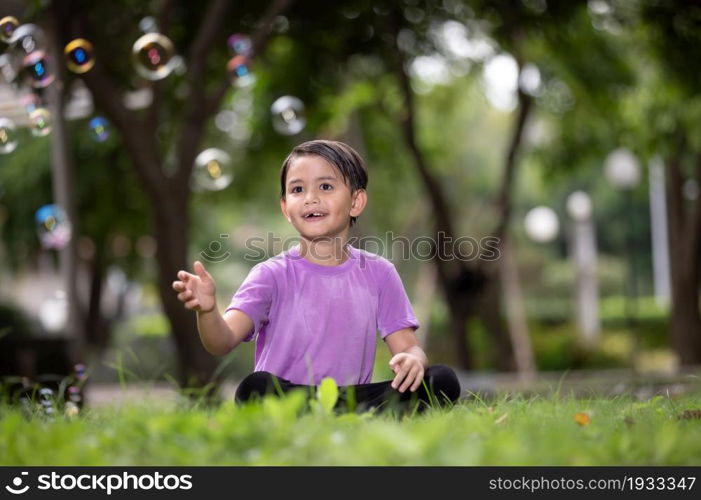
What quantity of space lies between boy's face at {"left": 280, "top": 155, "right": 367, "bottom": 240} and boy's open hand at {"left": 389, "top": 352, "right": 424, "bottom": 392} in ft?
1.92

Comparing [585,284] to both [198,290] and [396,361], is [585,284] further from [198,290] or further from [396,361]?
[198,290]

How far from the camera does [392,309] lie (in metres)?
3.52

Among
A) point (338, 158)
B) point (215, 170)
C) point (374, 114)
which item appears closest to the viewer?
point (338, 158)

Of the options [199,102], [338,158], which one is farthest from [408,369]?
[199,102]

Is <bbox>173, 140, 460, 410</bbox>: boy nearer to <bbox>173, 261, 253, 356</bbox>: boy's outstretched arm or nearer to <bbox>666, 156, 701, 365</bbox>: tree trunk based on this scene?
<bbox>173, 261, 253, 356</bbox>: boy's outstretched arm

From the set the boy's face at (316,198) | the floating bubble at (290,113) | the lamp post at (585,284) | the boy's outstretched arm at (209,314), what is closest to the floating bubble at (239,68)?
the floating bubble at (290,113)

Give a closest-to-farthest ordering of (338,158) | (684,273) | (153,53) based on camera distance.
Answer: (338,158)
(153,53)
(684,273)

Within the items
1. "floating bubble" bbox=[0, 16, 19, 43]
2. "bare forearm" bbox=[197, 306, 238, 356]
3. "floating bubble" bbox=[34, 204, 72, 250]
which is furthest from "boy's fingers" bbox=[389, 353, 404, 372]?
"floating bubble" bbox=[34, 204, 72, 250]

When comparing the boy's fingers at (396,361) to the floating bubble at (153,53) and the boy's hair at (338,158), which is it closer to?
the boy's hair at (338,158)

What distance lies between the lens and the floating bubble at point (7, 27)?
597cm

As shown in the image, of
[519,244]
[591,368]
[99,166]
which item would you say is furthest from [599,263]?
[99,166]

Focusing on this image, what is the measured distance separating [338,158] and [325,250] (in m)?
0.33
